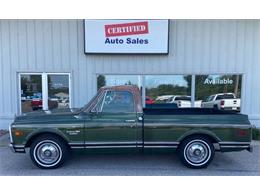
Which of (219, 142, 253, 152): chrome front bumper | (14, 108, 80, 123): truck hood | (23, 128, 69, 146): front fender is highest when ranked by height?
(14, 108, 80, 123): truck hood

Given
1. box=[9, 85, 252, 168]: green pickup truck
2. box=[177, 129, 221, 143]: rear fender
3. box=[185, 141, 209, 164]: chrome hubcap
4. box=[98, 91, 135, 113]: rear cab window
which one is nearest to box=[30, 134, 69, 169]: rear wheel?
box=[9, 85, 252, 168]: green pickup truck

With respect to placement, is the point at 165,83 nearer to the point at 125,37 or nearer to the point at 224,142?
the point at 125,37

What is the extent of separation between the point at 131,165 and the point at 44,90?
16.4 feet

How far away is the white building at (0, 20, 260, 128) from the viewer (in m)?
8.42

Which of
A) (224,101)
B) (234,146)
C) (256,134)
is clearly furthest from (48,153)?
(224,101)

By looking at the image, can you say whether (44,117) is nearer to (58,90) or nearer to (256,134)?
(58,90)

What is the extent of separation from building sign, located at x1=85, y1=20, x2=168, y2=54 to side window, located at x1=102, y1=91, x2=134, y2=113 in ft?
11.8

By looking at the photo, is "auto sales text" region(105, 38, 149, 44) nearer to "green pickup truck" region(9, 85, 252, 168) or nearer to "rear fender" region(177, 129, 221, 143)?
"green pickup truck" region(9, 85, 252, 168)

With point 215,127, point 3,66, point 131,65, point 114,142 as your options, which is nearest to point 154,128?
point 114,142

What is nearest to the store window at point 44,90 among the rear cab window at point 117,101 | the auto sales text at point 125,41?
the auto sales text at point 125,41

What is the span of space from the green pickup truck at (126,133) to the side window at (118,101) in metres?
0.02

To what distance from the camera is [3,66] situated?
8.58 m

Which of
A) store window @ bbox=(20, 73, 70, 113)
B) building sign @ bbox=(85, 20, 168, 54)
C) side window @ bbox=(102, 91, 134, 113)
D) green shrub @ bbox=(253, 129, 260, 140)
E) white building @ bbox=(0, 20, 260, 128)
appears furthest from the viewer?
store window @ bbox=(20, 73, 70, 113)

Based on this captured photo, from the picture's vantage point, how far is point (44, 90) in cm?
865
